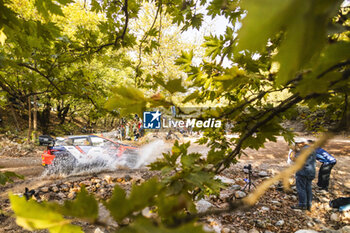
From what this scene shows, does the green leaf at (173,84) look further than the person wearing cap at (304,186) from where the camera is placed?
No

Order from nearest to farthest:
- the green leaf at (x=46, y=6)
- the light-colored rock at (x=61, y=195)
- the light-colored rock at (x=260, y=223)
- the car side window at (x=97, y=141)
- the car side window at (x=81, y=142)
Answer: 1. the green leaf at (x=46, y=6)
2. the light-colored rock at (x=260, y=223)
3. the light-colored rock at (x=61, y=195)
4. the car side window at (x=81, y=142)
5. the car side window at (x=97, y=141)

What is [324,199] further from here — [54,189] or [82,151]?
[82,151]

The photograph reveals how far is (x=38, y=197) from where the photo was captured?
351 cm

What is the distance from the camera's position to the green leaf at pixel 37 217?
269 mm

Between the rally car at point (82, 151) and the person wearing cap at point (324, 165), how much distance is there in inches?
215

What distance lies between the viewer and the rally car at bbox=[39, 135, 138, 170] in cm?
466

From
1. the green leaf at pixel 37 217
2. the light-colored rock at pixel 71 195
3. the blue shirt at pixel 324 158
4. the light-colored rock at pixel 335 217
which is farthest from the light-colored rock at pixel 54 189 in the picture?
the blue shirt at pixel 324 158

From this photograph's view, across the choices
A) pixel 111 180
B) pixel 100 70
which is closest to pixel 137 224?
pixel 111 180

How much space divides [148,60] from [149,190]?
1220 centimetres

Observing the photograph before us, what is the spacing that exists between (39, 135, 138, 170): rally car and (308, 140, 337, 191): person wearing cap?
5.47 m

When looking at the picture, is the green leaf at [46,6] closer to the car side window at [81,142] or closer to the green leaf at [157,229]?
the green leaf at [157,229]

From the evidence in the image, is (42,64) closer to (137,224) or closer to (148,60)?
(137,224)

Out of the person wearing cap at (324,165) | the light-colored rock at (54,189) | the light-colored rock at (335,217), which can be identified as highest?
the person wearing cap at (324,165)

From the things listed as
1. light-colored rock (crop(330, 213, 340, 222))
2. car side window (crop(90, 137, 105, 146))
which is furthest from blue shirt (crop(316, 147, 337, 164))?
car side window (crop(90, 137, 105, 146))
